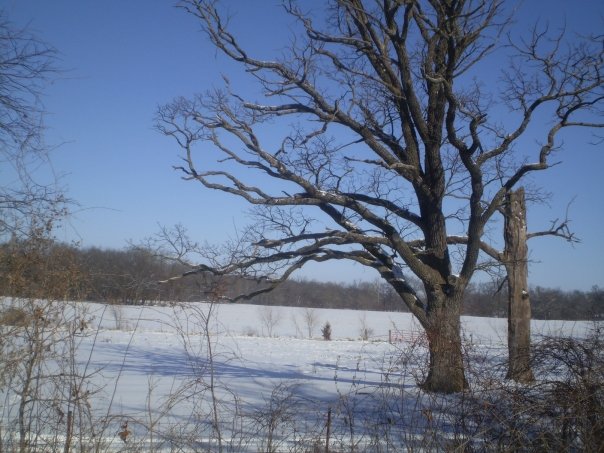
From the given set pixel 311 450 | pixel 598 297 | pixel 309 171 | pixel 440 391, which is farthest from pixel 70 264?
pixel 598 297

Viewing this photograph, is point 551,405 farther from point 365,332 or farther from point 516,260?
point 516,260

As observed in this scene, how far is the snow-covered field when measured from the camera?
449cm

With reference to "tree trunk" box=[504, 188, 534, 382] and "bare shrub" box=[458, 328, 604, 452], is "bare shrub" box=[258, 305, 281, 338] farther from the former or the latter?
"bare shrub" box=[458, 328, 604, 452]

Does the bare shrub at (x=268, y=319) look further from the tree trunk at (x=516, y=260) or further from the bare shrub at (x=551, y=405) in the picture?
the bare shrub at (x=551, y=405)

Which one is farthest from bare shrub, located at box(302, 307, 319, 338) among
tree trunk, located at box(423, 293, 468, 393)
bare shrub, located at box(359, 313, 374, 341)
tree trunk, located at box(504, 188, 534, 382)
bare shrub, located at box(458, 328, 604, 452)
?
bare shrub, located at box(458, 328, 604, 452)

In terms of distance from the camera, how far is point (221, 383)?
4.90 m

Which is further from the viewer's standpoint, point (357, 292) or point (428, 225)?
point (357, 292)

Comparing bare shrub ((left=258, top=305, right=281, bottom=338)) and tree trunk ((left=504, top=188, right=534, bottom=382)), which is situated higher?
tree trunk ((left=504, top=188, right=534, bottom=382))

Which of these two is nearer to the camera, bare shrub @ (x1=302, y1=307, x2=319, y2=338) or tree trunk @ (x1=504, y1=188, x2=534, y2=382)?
tree trunk @ (x1=504, y1=188, x2=534, y2=382)

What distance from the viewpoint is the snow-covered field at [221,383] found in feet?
14.7

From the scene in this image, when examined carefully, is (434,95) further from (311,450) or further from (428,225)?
(311,450)

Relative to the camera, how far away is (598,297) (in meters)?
9.89

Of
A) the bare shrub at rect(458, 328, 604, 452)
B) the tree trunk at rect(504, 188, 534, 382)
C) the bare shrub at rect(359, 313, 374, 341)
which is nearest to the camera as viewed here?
the bare shrub at rect(458, 328, 604, 452)

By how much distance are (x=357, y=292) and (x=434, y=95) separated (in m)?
48.5
